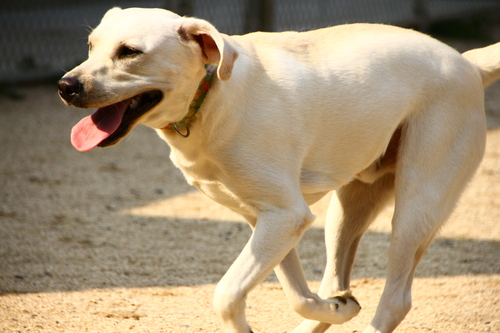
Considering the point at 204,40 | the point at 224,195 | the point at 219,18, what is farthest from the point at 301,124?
the point at 219,18

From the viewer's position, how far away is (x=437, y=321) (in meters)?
3.61

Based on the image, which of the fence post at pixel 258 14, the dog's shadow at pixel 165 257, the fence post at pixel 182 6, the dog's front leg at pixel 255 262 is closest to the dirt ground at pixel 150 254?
the dog's shadow at pixel 165 257

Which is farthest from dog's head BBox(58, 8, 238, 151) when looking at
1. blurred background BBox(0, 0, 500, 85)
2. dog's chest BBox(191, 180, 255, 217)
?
blurred background BBox(0, 0, 500, 85)

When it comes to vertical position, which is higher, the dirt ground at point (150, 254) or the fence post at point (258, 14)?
the dirt ground at point (150, 254)

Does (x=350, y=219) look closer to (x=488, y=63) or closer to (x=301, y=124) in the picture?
(x=301, y=124)

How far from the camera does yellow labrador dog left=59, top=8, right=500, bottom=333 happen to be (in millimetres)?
2682

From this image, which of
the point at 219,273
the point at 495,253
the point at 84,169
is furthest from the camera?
the point at 84,169

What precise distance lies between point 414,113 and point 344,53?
17.4 inches

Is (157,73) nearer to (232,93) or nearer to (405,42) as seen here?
(232,93)

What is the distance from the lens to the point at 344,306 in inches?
128

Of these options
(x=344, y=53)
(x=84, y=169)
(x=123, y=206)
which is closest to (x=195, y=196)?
(x=123, y=206)

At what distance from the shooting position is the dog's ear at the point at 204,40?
8.55 ft

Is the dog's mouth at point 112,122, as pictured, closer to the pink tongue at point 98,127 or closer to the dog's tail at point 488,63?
the pink tongue at point 98,127

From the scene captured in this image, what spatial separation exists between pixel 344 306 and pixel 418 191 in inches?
26.0
